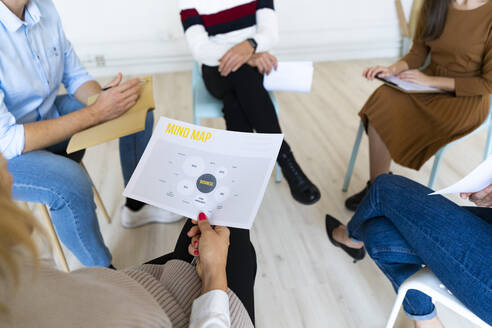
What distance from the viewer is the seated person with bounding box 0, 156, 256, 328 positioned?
390 mm

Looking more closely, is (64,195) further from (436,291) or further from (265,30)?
(265,30)

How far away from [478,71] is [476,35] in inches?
5.6

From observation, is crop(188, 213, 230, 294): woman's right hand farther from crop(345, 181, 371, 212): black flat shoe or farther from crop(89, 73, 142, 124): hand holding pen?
crop(345, 181, 371, 212): black flat shoe

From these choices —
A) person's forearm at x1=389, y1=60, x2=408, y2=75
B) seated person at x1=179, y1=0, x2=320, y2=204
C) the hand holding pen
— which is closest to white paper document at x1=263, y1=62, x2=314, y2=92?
seated person at x1=179, y1=0, x2=320, y2=204

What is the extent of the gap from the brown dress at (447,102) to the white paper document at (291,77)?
300 mm

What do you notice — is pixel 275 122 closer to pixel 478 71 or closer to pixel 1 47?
pixel 478 71

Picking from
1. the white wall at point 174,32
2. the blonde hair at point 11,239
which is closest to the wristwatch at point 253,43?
the blonde hair at point 11,239

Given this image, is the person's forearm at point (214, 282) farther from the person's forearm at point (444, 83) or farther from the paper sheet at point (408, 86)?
the person's forearm at point (444, 83)

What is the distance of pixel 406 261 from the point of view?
0.92 metres

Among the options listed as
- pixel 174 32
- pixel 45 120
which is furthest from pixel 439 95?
pixel 174 32

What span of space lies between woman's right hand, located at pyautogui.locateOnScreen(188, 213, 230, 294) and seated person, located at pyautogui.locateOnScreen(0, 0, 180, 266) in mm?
517

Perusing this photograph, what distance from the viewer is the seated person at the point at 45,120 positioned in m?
1.01

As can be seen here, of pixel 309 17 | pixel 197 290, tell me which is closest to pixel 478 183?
pixel 197 290

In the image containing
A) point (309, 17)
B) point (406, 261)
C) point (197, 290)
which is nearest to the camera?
point (197, 290)
